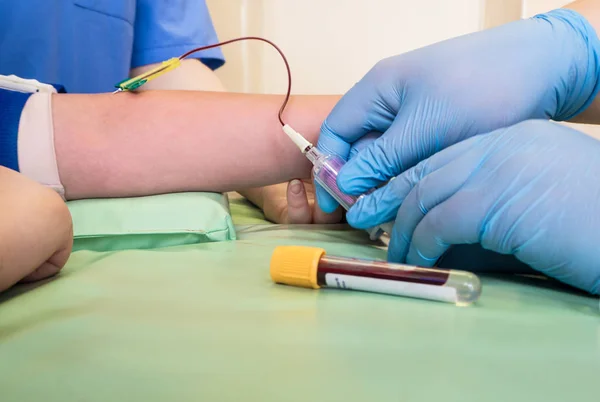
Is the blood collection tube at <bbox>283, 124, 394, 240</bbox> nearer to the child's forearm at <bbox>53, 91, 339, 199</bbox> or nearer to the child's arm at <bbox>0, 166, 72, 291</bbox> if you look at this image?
the child's forearm at <bbox>53, 91, 339, 199</bbox>

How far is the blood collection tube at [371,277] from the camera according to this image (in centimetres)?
46

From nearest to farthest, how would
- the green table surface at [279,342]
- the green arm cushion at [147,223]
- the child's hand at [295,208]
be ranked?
the green table surface at [279,342], the green arm cushion at [147,223], the child's hand at [295,208]

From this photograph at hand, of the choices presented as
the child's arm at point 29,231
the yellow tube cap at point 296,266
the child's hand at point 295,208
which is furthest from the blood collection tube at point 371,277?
the child's hand at point 295,208

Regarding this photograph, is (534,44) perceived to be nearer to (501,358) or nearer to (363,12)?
(501,358)

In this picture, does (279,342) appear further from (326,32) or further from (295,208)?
(326,32)

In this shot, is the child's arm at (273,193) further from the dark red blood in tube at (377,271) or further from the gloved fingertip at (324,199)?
the dark red blood in tube at (377,271)

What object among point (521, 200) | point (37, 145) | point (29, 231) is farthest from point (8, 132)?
point (521, 200)

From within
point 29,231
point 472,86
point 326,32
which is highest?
point 326,32

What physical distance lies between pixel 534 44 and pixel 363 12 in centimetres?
102

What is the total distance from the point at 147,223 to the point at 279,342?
42 centimetres

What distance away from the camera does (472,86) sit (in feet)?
2.03

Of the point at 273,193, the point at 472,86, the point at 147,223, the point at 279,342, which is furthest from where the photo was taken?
the point at 273,193

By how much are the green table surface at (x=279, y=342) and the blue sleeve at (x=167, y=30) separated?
0.87 meters

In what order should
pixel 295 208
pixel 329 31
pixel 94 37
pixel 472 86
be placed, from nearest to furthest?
pixel 472 86
pixel 295 208
pixel 94 37
pixel 329 31
